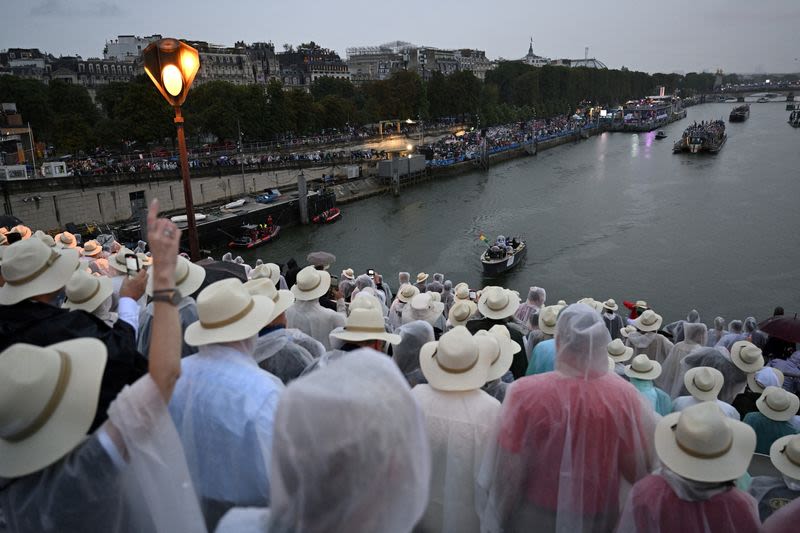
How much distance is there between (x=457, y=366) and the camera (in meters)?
2.64

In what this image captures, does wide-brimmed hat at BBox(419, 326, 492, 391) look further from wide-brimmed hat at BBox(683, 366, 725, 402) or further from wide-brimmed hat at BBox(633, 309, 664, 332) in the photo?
wide-brimmed hat at BBox(633, 309, 664, 332)

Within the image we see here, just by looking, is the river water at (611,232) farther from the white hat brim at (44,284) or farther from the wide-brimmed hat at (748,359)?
the white hat brim at (44,284)

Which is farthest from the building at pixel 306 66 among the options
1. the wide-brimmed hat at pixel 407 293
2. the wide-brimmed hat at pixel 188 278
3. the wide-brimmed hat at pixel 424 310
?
the wide-brimmed hat at pixel 188 278

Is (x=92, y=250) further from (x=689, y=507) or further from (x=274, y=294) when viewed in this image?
(x=689, y=507)

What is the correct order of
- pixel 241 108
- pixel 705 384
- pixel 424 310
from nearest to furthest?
pixel 705 384 < pixel 424 310 < pixel 241 108

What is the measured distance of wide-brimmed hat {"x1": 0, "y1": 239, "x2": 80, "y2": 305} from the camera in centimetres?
253

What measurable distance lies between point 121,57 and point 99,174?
97.3 meters

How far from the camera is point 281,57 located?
4067 inches

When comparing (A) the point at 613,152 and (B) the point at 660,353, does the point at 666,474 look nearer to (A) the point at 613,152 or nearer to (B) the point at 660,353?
(B) the point at 660,353

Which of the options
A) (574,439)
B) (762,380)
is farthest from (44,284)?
(762,380)

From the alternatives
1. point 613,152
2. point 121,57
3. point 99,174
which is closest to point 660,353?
point 99,174

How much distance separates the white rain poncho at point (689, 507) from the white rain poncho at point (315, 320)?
3.17 m

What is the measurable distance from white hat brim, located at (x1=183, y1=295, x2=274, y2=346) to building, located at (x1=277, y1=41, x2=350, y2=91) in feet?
337

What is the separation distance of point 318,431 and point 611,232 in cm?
3025
